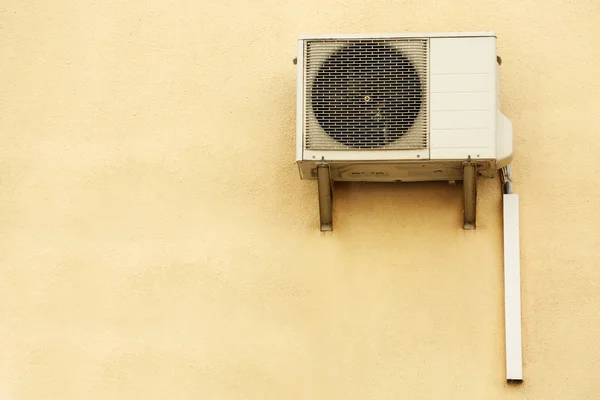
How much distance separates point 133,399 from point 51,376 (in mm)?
348

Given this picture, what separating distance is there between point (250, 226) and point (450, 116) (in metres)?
0.92

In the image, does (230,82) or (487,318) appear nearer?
(487,318)

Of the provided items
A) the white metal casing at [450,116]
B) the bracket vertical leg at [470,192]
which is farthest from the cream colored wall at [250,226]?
the white metal casing at [450,116]

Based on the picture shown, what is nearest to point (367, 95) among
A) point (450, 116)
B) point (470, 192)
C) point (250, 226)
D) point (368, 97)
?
point (368, 97)

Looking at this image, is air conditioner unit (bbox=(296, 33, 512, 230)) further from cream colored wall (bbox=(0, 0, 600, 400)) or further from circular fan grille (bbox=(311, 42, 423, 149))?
cream colored wall (bbox=(0, 0, 600, 400))

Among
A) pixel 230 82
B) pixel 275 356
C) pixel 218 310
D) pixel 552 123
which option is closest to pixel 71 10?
pixel 230 82

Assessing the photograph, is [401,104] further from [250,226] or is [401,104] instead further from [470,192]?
[250,226]

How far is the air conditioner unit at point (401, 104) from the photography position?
3.57m

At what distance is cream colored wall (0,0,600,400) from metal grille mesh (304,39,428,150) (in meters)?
0.34

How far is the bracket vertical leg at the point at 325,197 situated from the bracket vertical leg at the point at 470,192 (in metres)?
0.53

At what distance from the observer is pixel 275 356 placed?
3.70 meters

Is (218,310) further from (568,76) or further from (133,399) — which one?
(568,76)

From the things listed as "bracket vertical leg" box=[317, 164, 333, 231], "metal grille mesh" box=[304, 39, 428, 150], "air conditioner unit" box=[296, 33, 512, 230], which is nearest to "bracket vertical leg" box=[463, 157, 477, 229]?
"air conditioner unit" box=[296, 33, 512, 230]

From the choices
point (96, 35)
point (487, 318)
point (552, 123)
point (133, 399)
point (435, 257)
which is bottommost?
point (133, 399)
